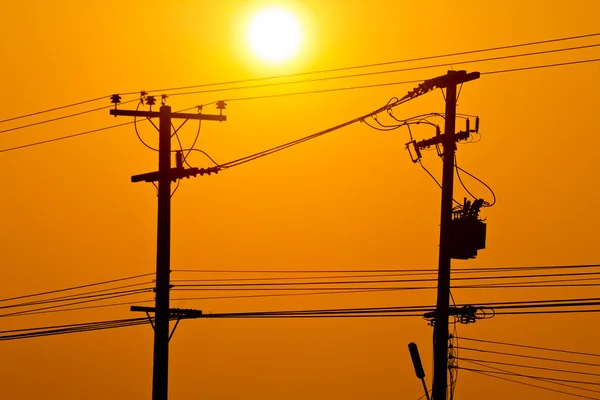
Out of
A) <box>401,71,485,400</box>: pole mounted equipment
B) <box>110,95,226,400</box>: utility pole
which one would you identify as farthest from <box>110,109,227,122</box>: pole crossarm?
<box>401,71,485,400</box>: pole mounted equipment

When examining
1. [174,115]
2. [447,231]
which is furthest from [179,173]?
[447,231]

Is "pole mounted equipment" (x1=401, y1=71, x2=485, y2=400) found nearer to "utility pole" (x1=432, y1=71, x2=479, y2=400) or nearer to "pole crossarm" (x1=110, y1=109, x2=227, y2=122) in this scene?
"utility pole" (x1=432, y1=71, x2=479, y2=400)

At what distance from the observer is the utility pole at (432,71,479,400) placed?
94.1ft

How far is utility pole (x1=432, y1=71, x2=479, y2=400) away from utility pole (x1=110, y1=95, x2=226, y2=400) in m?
7.01

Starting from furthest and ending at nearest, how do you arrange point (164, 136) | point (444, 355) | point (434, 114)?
point (164, 136) → point (434, 114) → point (444, 355)

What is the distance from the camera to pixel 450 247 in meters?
29.0

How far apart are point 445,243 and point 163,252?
7367 millimetres

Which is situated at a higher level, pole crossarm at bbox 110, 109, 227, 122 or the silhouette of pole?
pole crossarm at bbox 110, 109, 227, 122

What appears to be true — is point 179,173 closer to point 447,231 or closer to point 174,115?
point 174,115

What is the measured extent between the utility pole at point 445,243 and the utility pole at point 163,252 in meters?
7.01

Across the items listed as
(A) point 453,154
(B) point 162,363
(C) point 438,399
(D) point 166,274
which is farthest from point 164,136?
(C) point 438,399

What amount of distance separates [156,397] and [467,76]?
36.1 ft

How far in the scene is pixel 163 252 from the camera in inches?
1262

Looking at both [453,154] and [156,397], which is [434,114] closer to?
[453,154]
